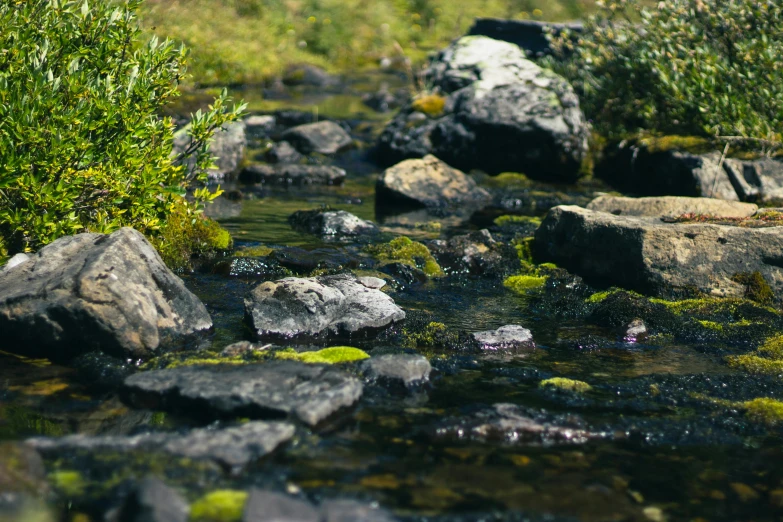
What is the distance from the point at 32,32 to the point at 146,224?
10.4ft

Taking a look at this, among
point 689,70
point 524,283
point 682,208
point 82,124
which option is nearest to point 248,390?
point 82,124

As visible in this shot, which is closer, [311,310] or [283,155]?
[311,310]

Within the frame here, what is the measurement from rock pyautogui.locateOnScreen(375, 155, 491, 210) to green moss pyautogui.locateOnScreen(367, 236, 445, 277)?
539 centimetres

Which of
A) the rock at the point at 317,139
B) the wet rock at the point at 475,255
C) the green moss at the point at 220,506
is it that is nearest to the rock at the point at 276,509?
the green moss at the point at 220,506

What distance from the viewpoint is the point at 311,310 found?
10906 mm

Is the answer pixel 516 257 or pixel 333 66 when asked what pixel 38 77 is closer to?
pixel 516 257

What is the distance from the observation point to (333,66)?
4578cm

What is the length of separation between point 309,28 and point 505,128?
1078 inches

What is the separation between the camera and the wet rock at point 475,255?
591 inches

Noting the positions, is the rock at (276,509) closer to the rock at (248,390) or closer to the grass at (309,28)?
the rock at (248,390)

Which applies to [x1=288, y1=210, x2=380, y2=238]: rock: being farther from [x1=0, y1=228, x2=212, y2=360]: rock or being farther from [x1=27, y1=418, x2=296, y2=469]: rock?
[x1=27, y1=418, x2=296, y2=469]: rock

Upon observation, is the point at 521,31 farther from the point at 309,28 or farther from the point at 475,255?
the point at 475,255

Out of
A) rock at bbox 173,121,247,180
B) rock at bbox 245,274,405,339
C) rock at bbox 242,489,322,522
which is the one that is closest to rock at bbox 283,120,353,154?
rock at bbox 173,121,247,180

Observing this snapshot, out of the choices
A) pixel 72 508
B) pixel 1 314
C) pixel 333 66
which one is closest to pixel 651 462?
pixel 72 508
